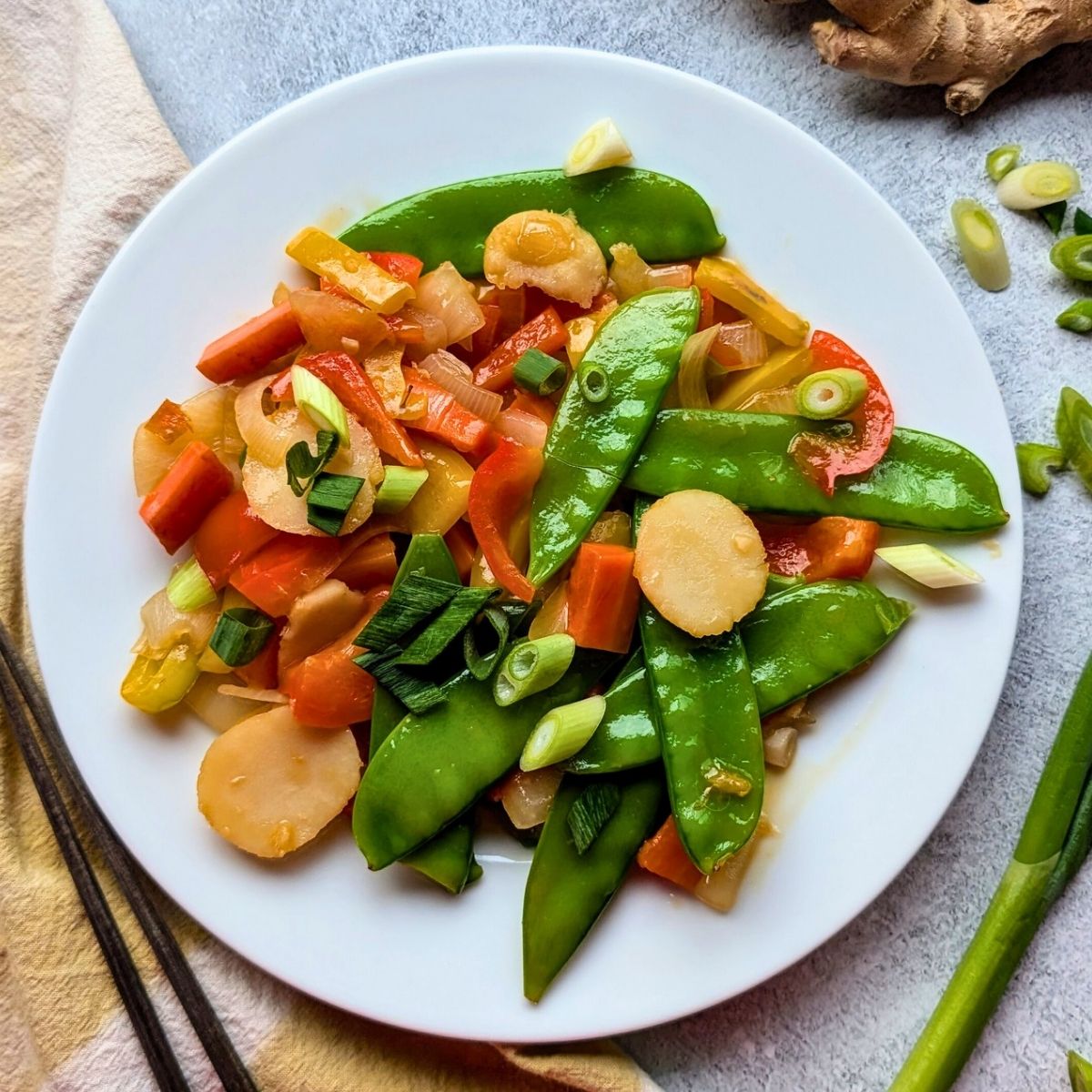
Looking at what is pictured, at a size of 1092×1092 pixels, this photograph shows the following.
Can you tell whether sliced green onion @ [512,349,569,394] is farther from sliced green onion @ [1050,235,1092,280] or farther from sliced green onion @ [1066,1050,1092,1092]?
sliced green onion @ [1066,1050,1092,1092]

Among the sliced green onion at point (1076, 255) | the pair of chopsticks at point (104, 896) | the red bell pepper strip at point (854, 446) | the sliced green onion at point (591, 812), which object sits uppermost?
the sliced green onion at point (1076, 255)

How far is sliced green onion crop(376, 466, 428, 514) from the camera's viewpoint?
2.14 m

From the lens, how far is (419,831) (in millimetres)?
2148

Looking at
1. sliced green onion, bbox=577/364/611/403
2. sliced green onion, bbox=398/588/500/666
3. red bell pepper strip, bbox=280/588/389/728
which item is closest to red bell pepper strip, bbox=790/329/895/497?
sliced green onion, bbox=577/364/611/403

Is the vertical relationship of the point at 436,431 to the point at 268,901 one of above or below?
above

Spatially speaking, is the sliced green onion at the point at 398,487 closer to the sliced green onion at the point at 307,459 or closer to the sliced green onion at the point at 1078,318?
the sliced green onion at the point at 307,459

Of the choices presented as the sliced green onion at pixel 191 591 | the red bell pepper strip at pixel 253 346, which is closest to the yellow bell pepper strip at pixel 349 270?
the red bell pepper strip at pixel 253 346

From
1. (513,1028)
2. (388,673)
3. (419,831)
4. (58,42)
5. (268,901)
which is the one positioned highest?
(58,42)

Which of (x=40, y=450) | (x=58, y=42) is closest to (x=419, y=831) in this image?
(x=40, y=450)

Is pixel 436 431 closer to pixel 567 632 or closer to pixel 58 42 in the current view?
pixel 567 632

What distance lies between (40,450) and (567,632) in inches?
48.6

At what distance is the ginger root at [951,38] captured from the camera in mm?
2533

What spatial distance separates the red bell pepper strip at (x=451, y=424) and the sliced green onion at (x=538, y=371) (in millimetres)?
133

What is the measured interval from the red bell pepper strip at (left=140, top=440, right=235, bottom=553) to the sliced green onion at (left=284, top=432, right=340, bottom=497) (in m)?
0.22
